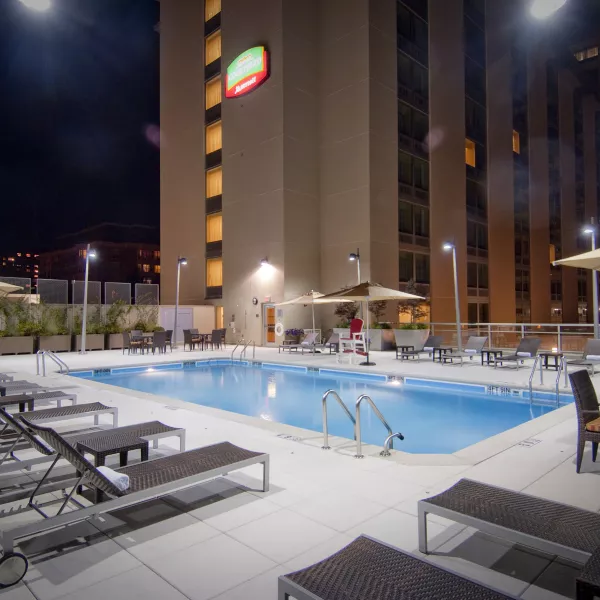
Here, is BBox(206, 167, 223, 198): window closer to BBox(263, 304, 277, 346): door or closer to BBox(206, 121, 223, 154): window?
BBox(206, 121, 223, 154): window

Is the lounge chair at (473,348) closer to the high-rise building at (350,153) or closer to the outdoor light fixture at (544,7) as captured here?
the high-rise building at (350,153)

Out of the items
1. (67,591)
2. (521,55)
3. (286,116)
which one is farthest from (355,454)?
(521,55)

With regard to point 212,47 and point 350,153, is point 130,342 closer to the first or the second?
point 350,153

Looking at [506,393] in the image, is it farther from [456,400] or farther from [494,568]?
[494,568]

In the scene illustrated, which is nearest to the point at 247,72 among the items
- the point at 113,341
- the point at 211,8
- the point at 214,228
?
the point at 211,8

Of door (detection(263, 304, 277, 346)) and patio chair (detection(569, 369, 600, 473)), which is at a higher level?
door (detection(263, 304, 277, 346))

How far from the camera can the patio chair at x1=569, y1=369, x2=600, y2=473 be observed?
409cm

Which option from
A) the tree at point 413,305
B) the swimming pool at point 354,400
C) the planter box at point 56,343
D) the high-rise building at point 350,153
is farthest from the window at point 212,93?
the swimming pool at point 354,400

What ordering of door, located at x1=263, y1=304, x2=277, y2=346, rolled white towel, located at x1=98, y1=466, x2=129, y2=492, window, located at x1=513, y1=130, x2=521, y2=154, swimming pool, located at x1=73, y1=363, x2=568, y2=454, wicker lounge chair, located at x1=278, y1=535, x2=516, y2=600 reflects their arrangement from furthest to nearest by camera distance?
window, located at x1=513, y1=130, x2=521, y2=154 < door, located at x1=263, y1=304, x2=277, y2=346 < swimming pool, located at x1=73, y1=363, x2=568, y2=454 < rolled white towel, located at x1=98, y1=466, x2=129, y2=492 < wicker lounge chair, located at x1=278, y1=535, x2=516, y2=600

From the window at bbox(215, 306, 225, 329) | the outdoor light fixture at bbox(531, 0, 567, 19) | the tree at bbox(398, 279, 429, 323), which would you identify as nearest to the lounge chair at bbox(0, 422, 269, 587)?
the outdoor light fixture at bbox(531, 0, 567, 19)

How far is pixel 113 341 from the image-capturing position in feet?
61.0

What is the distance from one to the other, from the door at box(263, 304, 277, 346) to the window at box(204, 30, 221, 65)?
14.7 meters

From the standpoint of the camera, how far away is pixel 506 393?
30.4 feet

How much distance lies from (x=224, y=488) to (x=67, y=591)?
157 centimetres
